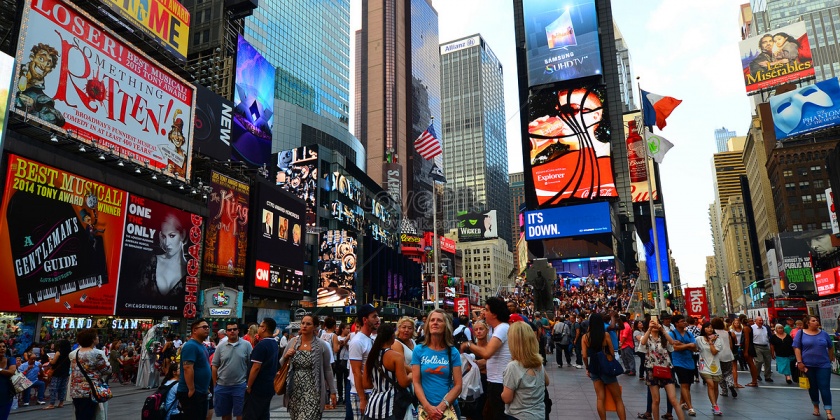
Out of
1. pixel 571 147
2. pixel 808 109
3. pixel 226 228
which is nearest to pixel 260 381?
pixel 226 228

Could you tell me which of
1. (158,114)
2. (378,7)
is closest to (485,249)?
(378,7)

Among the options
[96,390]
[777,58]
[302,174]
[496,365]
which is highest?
[777,58]

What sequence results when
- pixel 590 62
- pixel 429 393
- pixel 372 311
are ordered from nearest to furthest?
pixel 429 393 < pixel 372 311 < pixel 590 62

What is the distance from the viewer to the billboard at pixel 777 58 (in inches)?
3145

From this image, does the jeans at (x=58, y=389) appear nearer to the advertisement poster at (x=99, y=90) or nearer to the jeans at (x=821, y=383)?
the advertisement poster at (x=99, y=90)

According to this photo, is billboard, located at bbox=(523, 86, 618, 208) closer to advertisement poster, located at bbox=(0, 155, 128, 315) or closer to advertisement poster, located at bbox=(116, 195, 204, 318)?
advertisement poster, located at bbox=(116, 195, 204, 318)

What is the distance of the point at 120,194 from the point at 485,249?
14840cm

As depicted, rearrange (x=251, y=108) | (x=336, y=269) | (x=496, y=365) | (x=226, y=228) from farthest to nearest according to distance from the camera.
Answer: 1. (x=336, y=269)
2. (x=251, y=108)
3. (x=226, y=228)
4. (x=496, y=365)

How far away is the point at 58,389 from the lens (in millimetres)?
13633

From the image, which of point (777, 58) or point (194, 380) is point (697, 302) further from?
point (777, 58)

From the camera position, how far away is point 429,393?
477 cm

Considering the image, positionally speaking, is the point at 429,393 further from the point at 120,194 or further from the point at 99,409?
the point at 120,194

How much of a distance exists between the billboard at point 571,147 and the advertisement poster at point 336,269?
26.8 m

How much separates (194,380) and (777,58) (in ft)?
329
